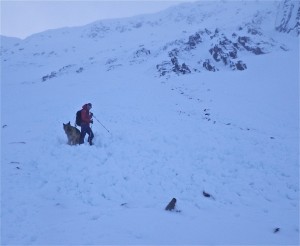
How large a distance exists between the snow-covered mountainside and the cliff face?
89.6ft

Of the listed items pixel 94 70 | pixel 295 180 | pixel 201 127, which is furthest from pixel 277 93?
pixel 94 70

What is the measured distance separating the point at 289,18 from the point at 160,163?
221 ft

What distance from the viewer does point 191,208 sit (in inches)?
387

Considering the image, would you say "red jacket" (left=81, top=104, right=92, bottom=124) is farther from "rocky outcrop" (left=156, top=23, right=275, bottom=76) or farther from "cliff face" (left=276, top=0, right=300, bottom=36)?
"cliff face" (left=276, top=0, right=300, bottom=36)

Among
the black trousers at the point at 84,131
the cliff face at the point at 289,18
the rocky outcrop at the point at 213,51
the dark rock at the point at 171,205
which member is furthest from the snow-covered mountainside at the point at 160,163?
the cliff face at the point at 289,18

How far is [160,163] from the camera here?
44.1 ft

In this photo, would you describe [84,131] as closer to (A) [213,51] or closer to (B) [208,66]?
(B) [208,66]

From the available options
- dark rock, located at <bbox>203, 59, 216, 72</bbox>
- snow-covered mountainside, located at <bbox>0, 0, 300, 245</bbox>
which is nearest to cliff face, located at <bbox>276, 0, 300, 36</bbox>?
snow-covered mountainside, located at <bbox>0, 0, 300, 245</bbox>

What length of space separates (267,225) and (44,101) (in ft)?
89.0

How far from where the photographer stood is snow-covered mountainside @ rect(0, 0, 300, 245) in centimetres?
851

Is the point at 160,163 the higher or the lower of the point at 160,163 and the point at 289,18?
the lower

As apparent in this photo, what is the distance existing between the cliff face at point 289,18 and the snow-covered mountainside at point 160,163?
27.3m

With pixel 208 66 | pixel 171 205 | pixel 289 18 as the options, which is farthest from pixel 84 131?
pixel 289 18

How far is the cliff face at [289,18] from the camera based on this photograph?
2601 inches
